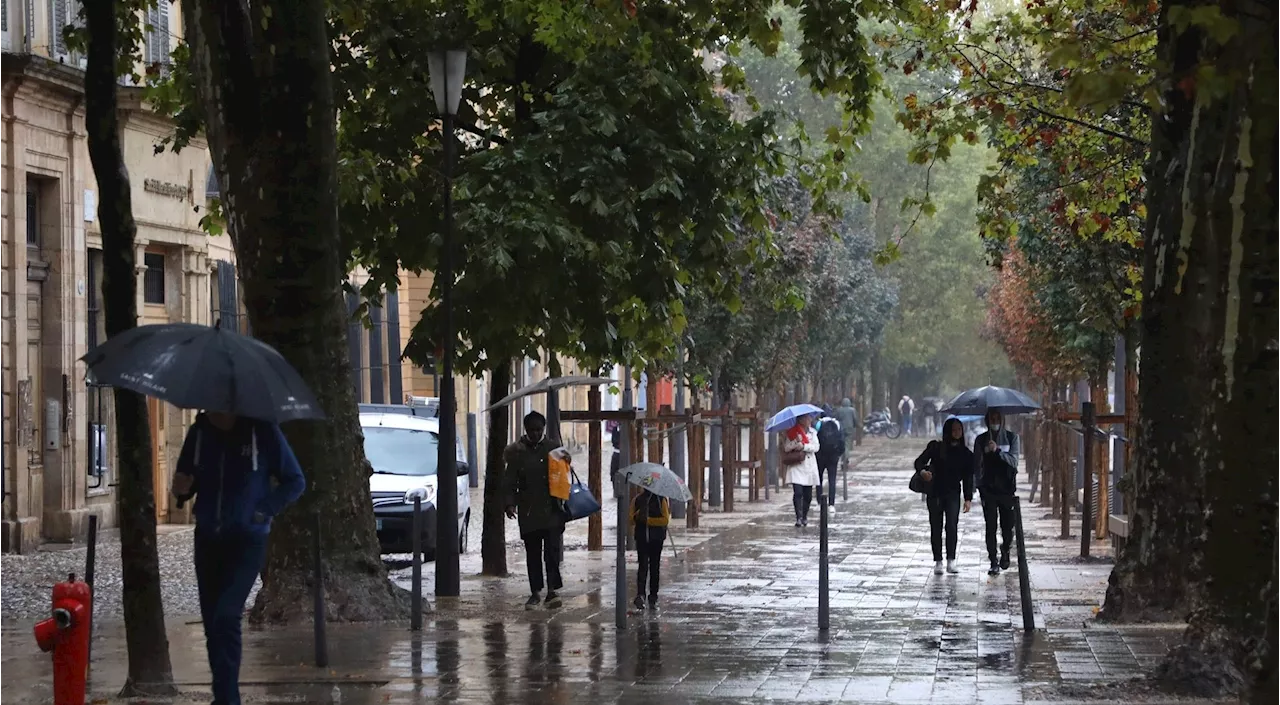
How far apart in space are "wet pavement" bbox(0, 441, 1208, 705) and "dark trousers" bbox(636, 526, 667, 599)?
11.5 inches

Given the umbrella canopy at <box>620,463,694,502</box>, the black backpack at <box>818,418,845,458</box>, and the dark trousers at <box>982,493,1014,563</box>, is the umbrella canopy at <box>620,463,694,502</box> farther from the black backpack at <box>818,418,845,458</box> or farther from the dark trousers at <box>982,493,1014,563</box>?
the black backpack at <box>818,418,845,458</box>

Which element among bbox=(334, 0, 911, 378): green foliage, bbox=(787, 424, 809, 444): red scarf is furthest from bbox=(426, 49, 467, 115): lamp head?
bbox=(787, 424, 809, 444): red scarf

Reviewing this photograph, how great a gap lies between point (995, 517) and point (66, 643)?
1379cm

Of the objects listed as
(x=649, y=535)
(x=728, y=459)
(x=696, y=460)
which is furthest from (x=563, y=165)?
(x=728, y=459)

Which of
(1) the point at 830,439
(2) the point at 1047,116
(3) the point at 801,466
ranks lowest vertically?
(3) the point at 801,466

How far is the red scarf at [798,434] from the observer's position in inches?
1243

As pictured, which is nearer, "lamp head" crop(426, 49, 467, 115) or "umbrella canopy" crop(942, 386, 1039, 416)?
"lamp head" crop(426, 49, 467, 115)

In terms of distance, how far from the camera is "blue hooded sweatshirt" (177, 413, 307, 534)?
960 cm

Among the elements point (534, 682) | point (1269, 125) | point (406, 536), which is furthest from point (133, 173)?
point (1269, 125)

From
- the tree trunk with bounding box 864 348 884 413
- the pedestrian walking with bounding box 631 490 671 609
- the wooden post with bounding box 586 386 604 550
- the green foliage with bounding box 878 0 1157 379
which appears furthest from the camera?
the tree trunk with bounding box 864 348 884 413

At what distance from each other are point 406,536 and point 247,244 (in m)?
8.75

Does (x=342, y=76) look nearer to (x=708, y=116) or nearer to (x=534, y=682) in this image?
(x=708, y=116)

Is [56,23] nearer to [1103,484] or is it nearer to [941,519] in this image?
[941,519]

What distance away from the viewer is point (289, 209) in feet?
49.6
